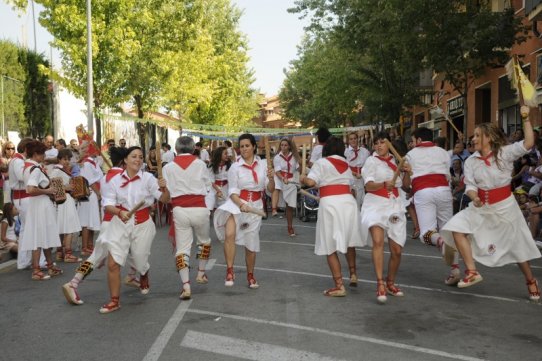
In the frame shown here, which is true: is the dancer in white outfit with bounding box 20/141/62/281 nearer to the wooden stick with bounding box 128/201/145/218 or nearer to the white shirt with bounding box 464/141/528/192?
the wooden stick with bounding box 128/201/145/218

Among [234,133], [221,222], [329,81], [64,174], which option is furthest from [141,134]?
[221,222]

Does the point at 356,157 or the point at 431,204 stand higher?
the point at 356,157

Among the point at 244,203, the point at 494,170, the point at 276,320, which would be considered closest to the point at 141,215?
the point at 244,203

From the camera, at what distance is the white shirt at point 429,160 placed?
29.0 feet

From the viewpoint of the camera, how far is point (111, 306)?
712 centimetres

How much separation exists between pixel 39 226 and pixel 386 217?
473 cm

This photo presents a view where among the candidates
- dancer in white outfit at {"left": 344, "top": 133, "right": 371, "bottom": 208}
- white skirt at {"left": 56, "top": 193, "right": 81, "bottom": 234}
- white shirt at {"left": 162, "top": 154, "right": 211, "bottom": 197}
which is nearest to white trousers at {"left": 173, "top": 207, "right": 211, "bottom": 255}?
white shirt at {"left": 162, "top": 154, "right": 211, "bottom": 197}

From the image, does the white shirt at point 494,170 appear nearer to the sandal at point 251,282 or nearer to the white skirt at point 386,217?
the white skirt at point 386,217

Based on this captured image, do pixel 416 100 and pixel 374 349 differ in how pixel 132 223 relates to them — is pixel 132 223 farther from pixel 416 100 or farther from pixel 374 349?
pixel 416 100

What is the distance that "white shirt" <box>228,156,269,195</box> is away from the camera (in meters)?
8.52

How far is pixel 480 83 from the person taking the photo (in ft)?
88.0

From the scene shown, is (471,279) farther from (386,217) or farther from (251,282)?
(251,282)

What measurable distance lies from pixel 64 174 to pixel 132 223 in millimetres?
3566

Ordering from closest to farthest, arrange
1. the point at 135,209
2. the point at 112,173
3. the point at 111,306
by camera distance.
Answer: the point at 111,306 → the point at 135,209 → the point at 112,173
